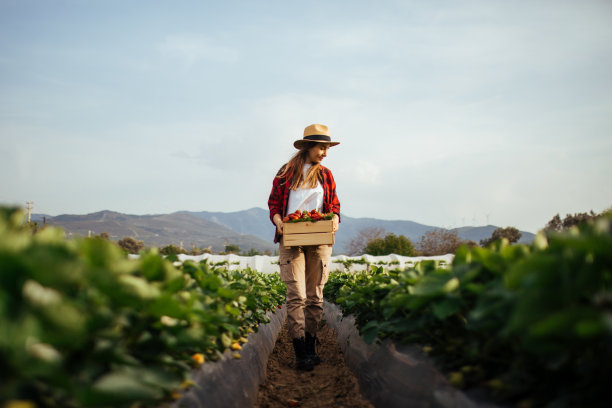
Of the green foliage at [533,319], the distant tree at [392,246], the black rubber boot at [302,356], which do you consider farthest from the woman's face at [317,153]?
the distant tree at [392,246]

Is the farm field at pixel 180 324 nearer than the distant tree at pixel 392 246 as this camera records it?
Yes

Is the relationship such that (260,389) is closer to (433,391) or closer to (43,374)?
(433,391)

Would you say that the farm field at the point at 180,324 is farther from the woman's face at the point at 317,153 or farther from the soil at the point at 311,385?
the woman's face at the point at 317,153

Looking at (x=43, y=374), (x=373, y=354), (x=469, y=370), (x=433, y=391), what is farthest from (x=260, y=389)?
(x=43, y=374)

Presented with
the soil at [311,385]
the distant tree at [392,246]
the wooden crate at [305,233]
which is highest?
the wooden crate at [305,233]

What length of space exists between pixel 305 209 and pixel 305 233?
400 mm

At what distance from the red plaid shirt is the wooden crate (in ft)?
1.00

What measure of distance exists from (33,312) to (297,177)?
3665 millimetres

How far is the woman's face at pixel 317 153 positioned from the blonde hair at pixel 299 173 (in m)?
0.05

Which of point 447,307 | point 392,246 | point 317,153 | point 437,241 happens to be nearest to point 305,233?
point 317,153

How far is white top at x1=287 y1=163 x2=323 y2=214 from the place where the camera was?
4.76 m

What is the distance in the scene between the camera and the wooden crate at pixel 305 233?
4430 millimetres

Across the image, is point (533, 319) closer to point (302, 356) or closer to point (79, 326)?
point (79, 326)

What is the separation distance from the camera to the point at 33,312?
122 cm
